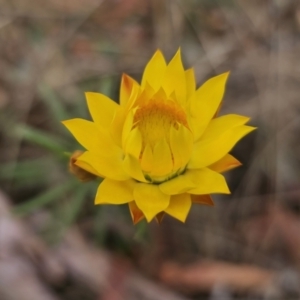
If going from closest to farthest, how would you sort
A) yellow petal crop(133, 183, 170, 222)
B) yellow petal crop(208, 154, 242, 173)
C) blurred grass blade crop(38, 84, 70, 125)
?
yellow petal crop(133, 183, 170, 222) → yellow petal crop(208, 154, 242, 173) → blurred grass blade crop(38, 84, 70, 125)

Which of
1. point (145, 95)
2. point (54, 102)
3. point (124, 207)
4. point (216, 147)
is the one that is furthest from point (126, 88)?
point (54, 102)

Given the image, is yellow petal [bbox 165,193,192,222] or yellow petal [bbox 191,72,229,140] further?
yellow petal [bbox 191,72,229,140]

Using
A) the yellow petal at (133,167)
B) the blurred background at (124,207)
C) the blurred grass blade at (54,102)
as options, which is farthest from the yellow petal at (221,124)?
the blurred grass blade at (54,102)

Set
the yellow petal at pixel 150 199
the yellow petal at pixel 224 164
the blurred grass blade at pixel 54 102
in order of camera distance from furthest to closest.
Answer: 1. the blurred grass blade at pixel 54 102
2. the yellow petal at pixel 224 164
3. the yellow petal at pixel 150 199

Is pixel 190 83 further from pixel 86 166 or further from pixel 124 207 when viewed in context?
pixel 124 207

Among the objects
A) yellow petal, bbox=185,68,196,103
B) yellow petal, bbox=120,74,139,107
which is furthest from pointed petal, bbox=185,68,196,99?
yellow petal, bbox=120,74,139,107

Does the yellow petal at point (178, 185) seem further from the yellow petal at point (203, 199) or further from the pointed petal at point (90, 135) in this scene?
the pointed petal at point (90, 135)

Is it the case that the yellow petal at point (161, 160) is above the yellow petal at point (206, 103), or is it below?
below

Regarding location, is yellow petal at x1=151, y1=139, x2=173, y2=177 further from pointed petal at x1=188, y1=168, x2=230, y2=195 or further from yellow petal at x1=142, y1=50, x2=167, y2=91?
yellow petal at x1=142, y1=50, x2=167, y2=91
